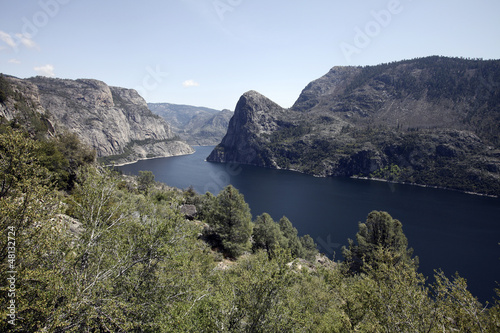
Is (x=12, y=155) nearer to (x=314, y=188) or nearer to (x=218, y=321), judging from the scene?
(x=218, y=321)

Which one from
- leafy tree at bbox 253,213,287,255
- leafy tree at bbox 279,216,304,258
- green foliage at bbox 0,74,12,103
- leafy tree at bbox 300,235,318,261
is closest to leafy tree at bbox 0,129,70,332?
leafy tree at bbox 253,213,287,255

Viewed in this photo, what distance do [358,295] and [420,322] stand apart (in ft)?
17.6

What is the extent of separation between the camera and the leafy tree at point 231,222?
4183 cm

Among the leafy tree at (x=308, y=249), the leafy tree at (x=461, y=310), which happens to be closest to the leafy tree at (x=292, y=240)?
the leafy tree at (x=308, y=249)

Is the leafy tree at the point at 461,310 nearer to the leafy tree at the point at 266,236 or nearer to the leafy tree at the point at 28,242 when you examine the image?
the leafy tree at the point at 28,242

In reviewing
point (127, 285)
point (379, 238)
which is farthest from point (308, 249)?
point (127, 285)

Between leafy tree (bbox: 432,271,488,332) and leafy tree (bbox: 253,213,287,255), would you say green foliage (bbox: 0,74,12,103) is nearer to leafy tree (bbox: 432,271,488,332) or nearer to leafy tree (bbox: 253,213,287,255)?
leafy tree (bbox: 253,213,287,255)

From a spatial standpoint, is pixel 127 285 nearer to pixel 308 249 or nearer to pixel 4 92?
pixel 308 249

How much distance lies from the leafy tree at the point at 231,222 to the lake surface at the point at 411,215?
40.4 m

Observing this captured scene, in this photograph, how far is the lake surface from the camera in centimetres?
6938

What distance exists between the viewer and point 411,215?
354ft

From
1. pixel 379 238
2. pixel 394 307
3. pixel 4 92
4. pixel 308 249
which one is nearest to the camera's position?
pixel 394 307

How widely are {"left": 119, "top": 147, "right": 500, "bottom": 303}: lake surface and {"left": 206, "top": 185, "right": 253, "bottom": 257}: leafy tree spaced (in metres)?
40.4

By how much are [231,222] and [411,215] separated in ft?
328
